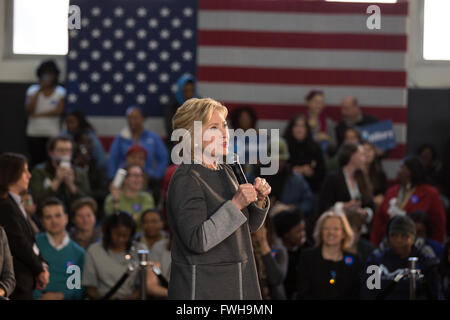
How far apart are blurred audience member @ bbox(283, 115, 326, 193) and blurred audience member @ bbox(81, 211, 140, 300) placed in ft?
7.12

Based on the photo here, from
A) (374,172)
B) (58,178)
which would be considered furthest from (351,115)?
(58,178)

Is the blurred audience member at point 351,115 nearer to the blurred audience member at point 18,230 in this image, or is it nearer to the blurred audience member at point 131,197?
the blurred audience member at point 131,197

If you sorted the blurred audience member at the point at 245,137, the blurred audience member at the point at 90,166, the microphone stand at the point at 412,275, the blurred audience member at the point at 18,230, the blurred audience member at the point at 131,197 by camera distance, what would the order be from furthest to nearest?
the blurred audience member at the point at 90,166, the blurred audience member at the point at 245,137, the blurred audience member at the point at 131,197, the microphone stand at the point at 412,275, the blurred audience member at the point at 18,230

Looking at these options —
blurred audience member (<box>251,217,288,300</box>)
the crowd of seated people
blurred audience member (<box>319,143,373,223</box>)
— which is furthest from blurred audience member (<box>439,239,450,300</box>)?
blurred audience member (<box>319,143,373,223</box>)

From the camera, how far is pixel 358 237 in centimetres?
657

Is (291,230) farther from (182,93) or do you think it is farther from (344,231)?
(182,93)

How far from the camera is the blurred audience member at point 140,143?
7.96 metres

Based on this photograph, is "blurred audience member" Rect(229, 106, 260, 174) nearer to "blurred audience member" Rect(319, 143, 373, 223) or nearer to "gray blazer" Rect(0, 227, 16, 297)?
"blurred audience member" Rect(319, 143, 373, 223)

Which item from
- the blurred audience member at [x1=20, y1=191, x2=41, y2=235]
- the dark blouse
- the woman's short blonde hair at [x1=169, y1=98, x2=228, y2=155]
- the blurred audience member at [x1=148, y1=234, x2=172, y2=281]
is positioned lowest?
the dark blouse

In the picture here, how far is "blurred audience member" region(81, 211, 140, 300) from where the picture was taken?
5.83m

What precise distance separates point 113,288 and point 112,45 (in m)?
4.08

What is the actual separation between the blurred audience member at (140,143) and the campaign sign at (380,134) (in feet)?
6.11

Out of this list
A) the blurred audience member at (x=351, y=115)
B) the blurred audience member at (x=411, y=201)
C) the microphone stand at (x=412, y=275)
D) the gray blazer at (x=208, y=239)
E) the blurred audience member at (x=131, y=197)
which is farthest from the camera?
the blurred audience member at (x=351, y=115)

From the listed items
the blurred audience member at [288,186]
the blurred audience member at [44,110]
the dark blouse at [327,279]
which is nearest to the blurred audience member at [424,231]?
the dark blouse at [327,279]
